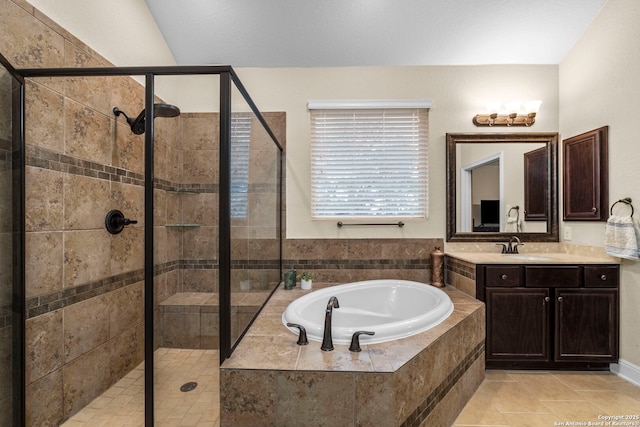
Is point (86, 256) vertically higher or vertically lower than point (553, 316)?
higher

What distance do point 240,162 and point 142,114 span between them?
0.54m

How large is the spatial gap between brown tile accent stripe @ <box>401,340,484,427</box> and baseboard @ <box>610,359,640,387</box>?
121 centimetres

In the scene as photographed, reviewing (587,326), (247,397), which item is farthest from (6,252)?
(587,326)

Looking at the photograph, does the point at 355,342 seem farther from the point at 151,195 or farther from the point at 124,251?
the point at 124,251

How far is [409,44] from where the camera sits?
8.66 ft

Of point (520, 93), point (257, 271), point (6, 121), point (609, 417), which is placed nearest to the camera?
point (6, 121)

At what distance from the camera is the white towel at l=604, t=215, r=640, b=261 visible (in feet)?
6.66

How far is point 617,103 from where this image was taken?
2244mm

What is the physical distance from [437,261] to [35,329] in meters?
2.78

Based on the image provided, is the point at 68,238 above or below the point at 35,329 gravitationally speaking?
above

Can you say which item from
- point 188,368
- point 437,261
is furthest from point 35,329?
point 437,261

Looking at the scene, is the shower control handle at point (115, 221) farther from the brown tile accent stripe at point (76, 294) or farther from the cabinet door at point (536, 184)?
the cabinet door at point (536, 184)

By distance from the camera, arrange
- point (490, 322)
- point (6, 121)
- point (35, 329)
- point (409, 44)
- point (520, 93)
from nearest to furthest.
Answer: point (6, 121)
point (35, 329)
point (490, 322)
point (409, 44)
point (520, 93)

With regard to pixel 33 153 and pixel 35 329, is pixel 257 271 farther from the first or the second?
pixel 33 153
